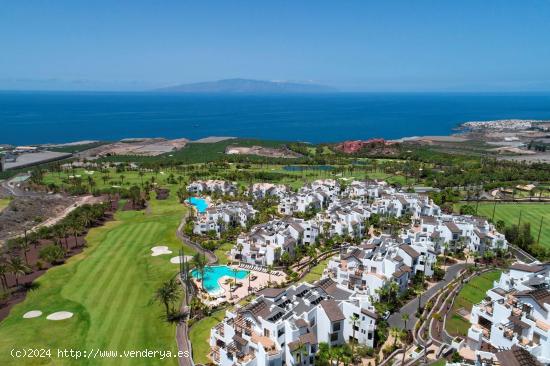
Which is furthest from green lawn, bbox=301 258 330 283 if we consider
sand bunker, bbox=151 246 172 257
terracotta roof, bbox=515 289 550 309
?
terracotta roof, bbox=515 289 550 309

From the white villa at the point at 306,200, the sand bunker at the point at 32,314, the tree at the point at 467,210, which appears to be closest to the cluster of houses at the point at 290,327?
the sand bunker at the point at 32,314

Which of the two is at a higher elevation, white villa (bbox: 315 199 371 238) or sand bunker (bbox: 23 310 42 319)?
white villa (bbox: 315 199 371 238)

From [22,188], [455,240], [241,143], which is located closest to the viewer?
[455,240]

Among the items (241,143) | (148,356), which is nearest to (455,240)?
(148,356)

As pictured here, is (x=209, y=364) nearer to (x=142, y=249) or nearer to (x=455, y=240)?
(x=142, y=249)

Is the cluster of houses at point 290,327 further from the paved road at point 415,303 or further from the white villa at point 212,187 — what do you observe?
the white villa at point 212,187

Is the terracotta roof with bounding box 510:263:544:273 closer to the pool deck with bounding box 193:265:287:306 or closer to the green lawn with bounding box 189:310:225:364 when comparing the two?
the pool deck with bounding box 193:265:287:306
